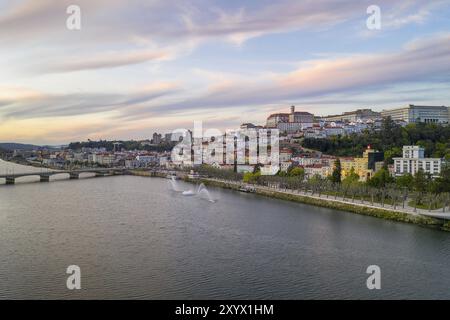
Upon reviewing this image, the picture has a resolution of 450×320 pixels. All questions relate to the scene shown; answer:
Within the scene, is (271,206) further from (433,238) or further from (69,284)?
(69,284)

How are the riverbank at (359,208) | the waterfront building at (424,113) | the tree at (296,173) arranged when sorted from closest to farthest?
the riverbank at (359,208) < the tree at (296,173) < the waterfront building at (424,113)

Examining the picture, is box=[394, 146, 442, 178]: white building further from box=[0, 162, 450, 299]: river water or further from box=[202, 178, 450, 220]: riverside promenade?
box=[0, 162, 450, 299]: river water

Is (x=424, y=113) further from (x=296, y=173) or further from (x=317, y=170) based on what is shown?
(x=296, y=173)

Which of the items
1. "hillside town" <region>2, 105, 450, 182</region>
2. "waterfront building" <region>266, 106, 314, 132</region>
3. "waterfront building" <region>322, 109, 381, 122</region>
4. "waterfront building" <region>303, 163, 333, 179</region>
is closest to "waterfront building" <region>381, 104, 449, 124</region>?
"hillside town" <region>2, 105, 450, 182</region>

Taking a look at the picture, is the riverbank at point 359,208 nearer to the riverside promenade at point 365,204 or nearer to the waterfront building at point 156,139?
the riverside promenade at point 365,204

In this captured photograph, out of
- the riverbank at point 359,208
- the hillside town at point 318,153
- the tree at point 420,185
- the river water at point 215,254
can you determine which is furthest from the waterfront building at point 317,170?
the river water at point 215,254
